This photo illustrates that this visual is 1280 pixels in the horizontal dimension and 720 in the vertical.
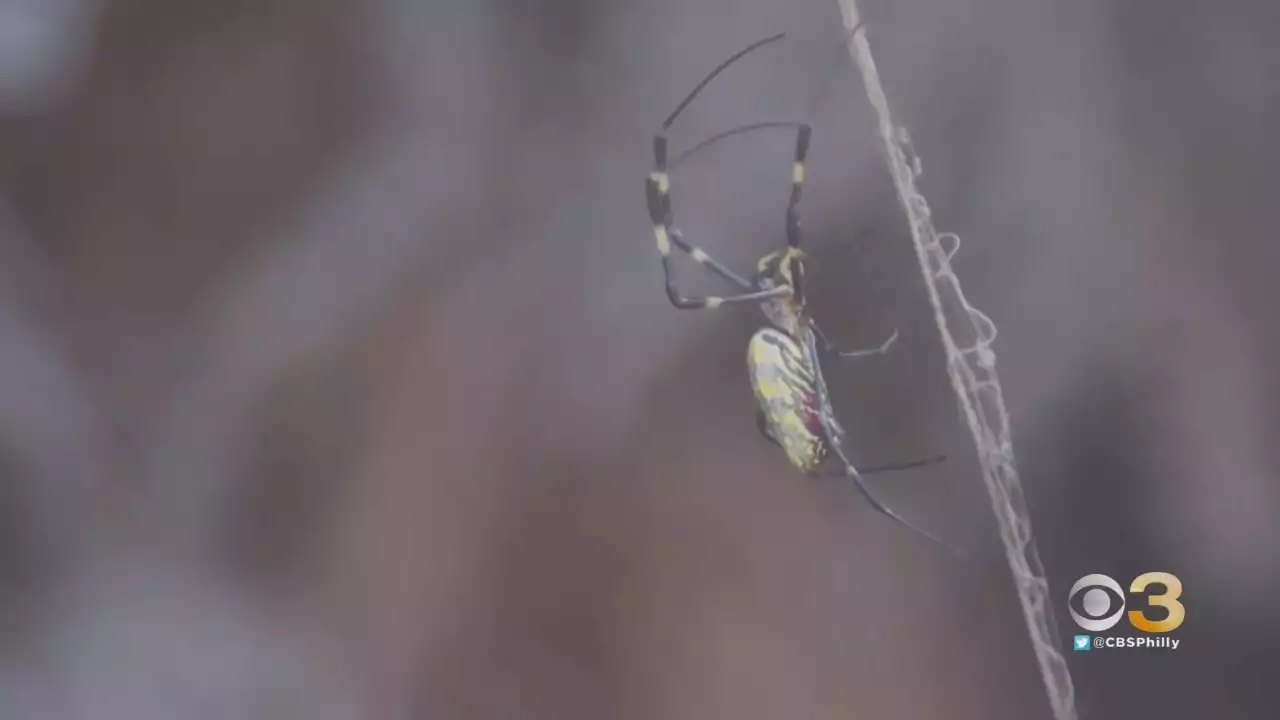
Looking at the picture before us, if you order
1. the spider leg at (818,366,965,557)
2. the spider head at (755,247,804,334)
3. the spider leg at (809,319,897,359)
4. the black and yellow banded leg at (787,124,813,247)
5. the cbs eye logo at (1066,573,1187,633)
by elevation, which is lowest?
the cbs eye logo at (1066,573,1187,633)

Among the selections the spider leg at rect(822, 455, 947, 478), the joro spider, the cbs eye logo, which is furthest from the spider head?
the cbs eye logo

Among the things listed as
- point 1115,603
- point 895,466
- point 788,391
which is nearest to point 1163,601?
point 1115,603

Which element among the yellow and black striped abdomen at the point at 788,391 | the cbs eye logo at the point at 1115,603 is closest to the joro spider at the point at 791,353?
the yellow and black striped abdomen at the point at 788,391

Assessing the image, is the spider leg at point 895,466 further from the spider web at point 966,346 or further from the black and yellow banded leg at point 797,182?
the black and yellow banded leg at point 797,182

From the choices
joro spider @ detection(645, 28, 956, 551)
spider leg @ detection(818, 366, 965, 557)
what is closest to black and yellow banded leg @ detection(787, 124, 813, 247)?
joro spider @ detection(645, 28, 956, 551)

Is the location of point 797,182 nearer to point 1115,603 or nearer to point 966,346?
point 966,346

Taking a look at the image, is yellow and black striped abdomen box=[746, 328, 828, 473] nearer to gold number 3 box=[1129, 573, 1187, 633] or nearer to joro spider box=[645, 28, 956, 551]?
Result: joro spider box=[645, 28, 956, 551]

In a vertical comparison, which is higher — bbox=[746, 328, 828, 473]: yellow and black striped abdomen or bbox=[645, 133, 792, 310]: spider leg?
bbox=[645, 133, 792, 310]: spider leg

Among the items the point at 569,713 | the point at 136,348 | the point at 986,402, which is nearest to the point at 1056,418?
the point at 986,402
